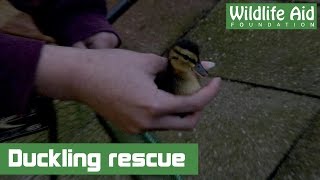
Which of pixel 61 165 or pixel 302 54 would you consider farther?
pixel 302 54

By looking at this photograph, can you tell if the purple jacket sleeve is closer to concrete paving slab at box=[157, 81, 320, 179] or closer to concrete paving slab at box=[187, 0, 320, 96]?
concrete paving slab at box=[157, 81, 320, 179]

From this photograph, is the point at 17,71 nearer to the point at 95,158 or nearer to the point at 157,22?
the point at 95,158

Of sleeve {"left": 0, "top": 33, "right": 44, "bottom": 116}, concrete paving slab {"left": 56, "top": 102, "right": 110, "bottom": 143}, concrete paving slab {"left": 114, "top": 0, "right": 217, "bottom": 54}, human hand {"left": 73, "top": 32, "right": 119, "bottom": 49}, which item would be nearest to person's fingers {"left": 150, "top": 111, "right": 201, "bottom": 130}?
sleeve {"left": 0, "top": 33, "right": 44, "bottom": 116}

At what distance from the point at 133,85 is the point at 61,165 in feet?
2.32

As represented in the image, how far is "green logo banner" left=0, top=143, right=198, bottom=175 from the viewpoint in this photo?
1564 mm

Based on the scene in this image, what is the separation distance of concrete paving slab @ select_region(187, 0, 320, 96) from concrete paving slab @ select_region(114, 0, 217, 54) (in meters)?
0.15

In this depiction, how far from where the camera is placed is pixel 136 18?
11.9 feet

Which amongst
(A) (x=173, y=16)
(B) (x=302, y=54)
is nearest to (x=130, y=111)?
(B) (x=302, y=54)

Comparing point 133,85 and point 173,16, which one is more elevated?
point 133,85

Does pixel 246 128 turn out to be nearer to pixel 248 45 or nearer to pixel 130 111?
pixel 248 45

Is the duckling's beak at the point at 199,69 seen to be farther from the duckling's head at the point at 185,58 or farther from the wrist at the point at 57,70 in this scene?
the wrist at the point at 57,70

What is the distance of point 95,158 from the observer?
1.64m

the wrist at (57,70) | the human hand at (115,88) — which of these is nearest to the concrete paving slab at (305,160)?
the human hand at (115,88)

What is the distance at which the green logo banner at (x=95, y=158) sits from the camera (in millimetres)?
1564
